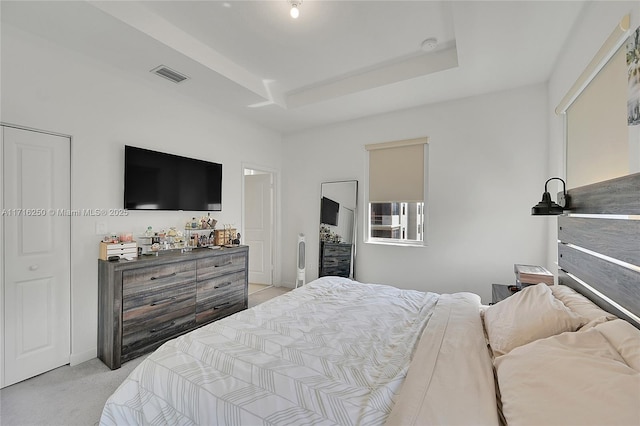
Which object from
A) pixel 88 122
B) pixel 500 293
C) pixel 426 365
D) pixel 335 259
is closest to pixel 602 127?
pixel 500 293

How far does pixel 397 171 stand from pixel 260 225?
2616 mm

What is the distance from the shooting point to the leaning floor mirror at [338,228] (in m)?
4.08

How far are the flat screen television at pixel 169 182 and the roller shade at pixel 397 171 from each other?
223cm

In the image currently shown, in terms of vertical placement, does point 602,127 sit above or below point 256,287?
above

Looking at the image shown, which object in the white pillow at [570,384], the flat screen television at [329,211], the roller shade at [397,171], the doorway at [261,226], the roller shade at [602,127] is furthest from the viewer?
the doorway at [261,226]

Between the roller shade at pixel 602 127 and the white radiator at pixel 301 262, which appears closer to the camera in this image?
the roller shade at pixel 602 127

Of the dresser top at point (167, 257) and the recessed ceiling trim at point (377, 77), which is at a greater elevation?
the recessed ceiling trim at point (377, 77)

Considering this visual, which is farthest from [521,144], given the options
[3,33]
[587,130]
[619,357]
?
[3,33]

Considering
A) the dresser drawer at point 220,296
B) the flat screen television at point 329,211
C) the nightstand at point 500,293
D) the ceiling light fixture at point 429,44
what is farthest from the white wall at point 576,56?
the dresser drawer at point 220,296

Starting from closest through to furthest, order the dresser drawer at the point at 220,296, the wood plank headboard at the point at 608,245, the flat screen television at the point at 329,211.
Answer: the wood plank headboard at the point at 608,245 < the dresser drawer at the point at 220,296 < the flat screen television at the point at 329,211

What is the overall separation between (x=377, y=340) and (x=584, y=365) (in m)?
0.87

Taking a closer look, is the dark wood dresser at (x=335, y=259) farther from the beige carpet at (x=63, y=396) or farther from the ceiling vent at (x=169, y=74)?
the ceiling vent at (x=169, y=74)

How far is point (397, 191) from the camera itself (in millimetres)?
3756

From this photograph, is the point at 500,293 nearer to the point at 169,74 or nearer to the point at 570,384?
the point at 570,384
